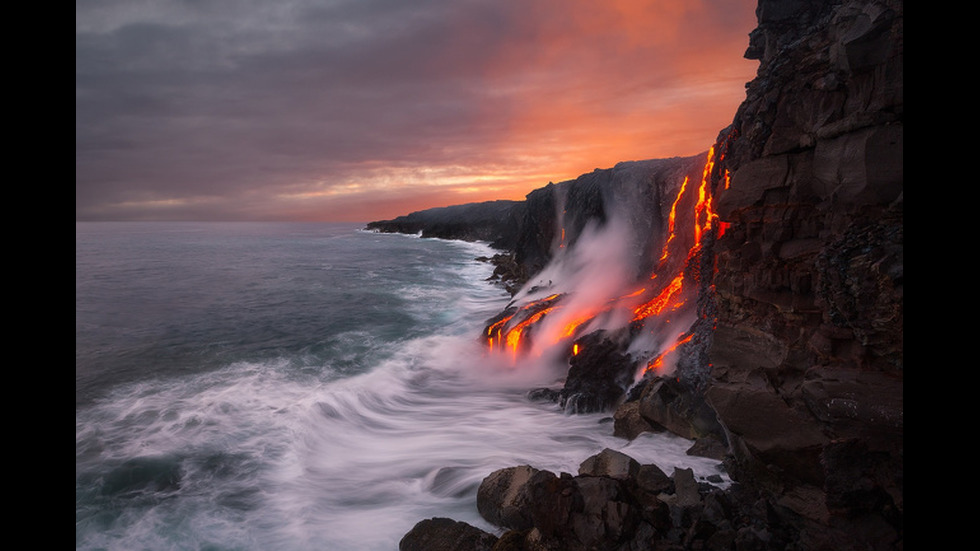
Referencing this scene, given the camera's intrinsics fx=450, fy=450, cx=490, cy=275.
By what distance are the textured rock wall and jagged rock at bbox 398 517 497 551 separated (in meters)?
3.54

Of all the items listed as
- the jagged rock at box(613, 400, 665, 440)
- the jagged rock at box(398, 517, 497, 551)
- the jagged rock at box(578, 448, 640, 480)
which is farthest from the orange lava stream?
the jagged rock at box(398, 517, 497, 551)

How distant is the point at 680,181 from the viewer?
1642 cm

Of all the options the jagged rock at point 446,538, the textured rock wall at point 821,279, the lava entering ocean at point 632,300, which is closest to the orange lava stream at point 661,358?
the lava entering ocean at point 632,300

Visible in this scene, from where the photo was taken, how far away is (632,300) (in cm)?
1381

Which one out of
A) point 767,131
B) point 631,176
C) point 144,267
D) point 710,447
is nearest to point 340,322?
point 631,176

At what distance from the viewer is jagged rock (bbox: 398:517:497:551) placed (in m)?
5.69

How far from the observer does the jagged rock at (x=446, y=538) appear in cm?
569

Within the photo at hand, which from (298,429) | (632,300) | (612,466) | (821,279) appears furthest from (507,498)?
(632,300)

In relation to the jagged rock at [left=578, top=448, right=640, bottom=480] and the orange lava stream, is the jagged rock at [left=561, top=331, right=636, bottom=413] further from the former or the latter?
the jagged rock at [left=578, top=448, right=640, bottom=480]

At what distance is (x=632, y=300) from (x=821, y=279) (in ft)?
29.3

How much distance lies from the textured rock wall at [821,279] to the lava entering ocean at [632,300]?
1451 mm
